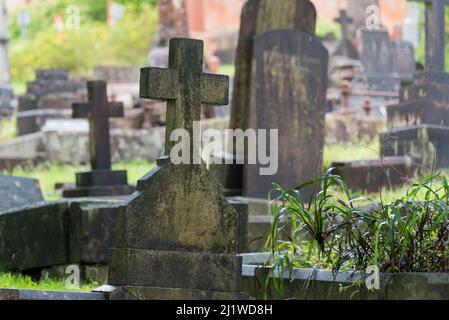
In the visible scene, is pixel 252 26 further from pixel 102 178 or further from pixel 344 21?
pixel 344 21

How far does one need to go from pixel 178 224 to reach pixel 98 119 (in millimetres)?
7262

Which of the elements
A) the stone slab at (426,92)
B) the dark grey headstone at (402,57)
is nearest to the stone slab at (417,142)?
the stone slab at (426,92)

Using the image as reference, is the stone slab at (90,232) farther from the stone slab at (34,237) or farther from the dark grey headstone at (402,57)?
the dark grey headstone at (402,57)

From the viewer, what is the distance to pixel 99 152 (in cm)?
1334

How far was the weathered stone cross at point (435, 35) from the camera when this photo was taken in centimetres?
1434

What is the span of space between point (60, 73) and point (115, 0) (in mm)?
19388

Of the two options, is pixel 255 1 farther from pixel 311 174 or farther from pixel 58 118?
pixel 58 118

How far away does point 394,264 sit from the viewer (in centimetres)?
638

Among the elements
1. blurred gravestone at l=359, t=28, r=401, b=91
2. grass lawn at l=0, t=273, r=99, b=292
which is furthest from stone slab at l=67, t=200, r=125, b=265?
blurred gravestone at l=359, t=28, r=401, b=91

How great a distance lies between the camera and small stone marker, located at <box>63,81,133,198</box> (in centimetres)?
1280

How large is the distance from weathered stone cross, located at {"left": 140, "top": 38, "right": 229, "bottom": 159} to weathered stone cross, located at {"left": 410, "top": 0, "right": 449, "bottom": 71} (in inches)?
316

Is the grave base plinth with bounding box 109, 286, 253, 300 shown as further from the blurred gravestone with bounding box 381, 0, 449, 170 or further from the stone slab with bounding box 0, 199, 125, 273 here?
the blurred gravestone with bounding box 381, 0, 449, 170

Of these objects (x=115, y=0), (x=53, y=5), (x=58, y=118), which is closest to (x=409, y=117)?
(x=58, y=118)

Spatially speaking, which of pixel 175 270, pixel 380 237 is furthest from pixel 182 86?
pixel 380 237
